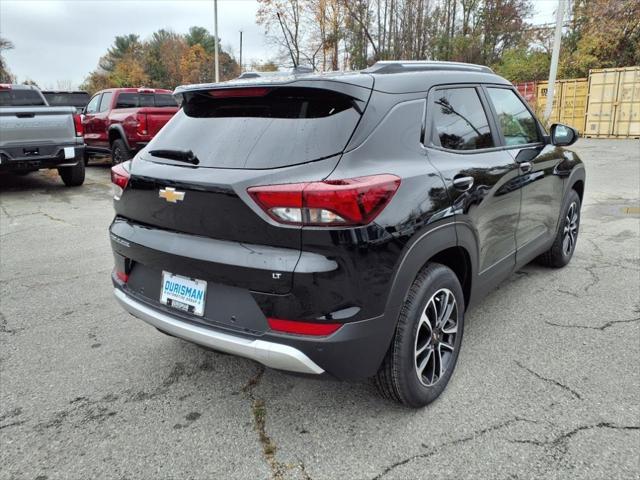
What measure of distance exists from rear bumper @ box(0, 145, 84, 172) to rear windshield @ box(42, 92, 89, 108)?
9.07 m

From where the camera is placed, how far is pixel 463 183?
8.70 feet

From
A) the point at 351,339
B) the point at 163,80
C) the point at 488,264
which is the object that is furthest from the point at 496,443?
the point at 163,80

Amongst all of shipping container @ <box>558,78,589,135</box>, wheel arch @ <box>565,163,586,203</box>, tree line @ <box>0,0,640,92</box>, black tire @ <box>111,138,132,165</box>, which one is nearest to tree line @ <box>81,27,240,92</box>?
tree line @ <box>0,0,640,92</box>

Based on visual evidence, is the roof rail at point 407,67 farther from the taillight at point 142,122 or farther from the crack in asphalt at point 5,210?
the taillight at point 142,122

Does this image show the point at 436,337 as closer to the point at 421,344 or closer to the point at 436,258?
the point at 421,344

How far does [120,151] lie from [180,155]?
8.97 metres

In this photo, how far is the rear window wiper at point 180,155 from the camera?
8.14 ft

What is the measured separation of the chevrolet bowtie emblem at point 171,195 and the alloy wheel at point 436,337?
1299 millimetres

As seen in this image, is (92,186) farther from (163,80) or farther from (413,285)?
(163,80)

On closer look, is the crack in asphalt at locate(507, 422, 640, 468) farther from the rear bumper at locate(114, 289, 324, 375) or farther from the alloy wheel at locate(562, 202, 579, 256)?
the alloy wheel at locate(562, 202, 579, 256)

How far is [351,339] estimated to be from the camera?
209cm

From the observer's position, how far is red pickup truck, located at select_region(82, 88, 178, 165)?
1016cm

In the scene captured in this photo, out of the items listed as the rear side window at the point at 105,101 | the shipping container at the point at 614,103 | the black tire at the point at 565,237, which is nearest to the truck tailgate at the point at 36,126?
the rear side window at the point at 105,101

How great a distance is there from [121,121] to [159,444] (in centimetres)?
944
